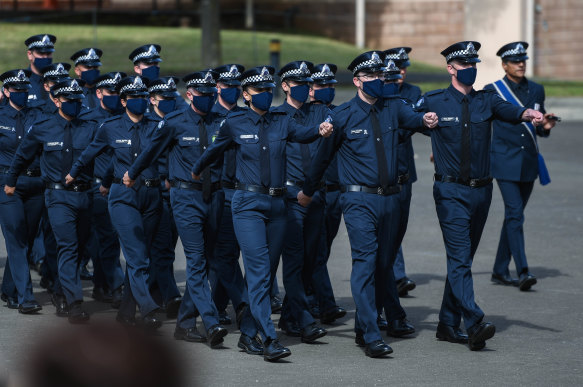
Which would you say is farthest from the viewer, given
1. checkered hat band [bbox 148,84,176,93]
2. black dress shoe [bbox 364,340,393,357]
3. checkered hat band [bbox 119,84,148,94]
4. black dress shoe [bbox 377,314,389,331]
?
checkered hat band [bbox 148,84,176,93]

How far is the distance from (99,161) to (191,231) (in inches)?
85.2

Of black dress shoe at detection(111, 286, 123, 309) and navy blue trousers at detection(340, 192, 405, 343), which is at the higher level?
navy blue trousers at detection(340, 192, 405, 343)

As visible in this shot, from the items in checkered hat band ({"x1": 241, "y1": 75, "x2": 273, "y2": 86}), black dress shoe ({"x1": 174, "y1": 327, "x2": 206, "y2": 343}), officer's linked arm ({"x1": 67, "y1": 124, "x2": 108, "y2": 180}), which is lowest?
black dress shoe ({"x1": 174, "y1": 327, "x2": 206, "y2": 343})

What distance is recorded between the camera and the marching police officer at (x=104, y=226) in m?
9.14

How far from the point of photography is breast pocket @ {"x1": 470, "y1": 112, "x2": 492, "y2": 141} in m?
7.82

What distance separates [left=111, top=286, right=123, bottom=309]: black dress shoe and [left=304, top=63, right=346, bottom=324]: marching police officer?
175cm

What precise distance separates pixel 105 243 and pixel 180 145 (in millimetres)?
1793

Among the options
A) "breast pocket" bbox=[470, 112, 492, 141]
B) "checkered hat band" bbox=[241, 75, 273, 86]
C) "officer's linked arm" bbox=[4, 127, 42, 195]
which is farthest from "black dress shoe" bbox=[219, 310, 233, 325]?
"breast pocket" bbox=[470, 112, 492, 141]

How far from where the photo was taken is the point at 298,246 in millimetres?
8156

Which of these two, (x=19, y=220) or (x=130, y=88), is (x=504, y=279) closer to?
(x=130, y=88)

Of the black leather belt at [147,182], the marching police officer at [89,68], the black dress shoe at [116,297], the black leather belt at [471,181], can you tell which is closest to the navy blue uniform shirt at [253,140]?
the black leather belt at [147,182]

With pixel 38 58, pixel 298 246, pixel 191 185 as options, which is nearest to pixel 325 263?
pixel 298 246

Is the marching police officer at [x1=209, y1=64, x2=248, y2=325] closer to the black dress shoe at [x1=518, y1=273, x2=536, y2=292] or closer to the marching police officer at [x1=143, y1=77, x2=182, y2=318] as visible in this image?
the marching police officer at [x1=143, y1=77, x2=182, y2=318]

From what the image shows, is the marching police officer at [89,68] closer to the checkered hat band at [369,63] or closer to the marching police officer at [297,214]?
the marching police officer at [297,214]
